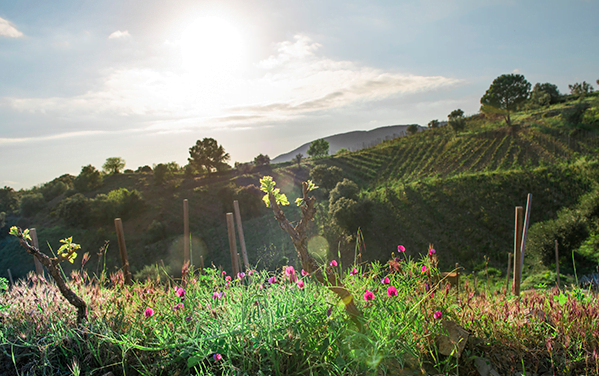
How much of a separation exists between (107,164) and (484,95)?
65628 mm

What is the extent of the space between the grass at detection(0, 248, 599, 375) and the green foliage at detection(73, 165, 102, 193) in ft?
172

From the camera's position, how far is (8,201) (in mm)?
42344

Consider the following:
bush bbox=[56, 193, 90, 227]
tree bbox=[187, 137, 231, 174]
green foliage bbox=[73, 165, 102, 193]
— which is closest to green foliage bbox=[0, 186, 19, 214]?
green foliage bbox=[73, 165, 102, 193]

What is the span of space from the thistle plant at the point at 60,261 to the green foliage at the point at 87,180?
52799 mm

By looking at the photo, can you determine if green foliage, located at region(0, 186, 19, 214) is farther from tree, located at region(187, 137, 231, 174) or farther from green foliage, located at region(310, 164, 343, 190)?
green foliage, located at region(310, 164, 343, 190)

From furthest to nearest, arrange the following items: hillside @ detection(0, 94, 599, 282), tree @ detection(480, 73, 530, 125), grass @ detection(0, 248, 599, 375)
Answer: tree @ detection(480, 73, 530, 125)
hillside @ detection(0, 94, 599, 282)
grass @ detection(0, 248, 599, 375)

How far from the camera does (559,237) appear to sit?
1259 cm

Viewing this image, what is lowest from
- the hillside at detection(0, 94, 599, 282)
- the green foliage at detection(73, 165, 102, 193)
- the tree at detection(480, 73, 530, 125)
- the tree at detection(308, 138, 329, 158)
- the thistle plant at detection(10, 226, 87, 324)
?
the hillside at detection(0, 94, 599, 282)

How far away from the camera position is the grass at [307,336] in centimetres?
154

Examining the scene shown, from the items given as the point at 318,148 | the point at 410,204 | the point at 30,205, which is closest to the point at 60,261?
the point at 410,204

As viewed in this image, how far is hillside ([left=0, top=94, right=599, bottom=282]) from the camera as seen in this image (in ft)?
58.2

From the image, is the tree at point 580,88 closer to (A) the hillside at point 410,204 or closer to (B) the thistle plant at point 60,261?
(A) the hillside at point 410,204

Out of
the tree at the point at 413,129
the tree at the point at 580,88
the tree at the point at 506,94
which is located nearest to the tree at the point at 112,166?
the tree at the point at 413,129

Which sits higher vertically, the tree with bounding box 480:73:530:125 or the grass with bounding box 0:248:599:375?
the tree with bounding box 480:73:530:125
